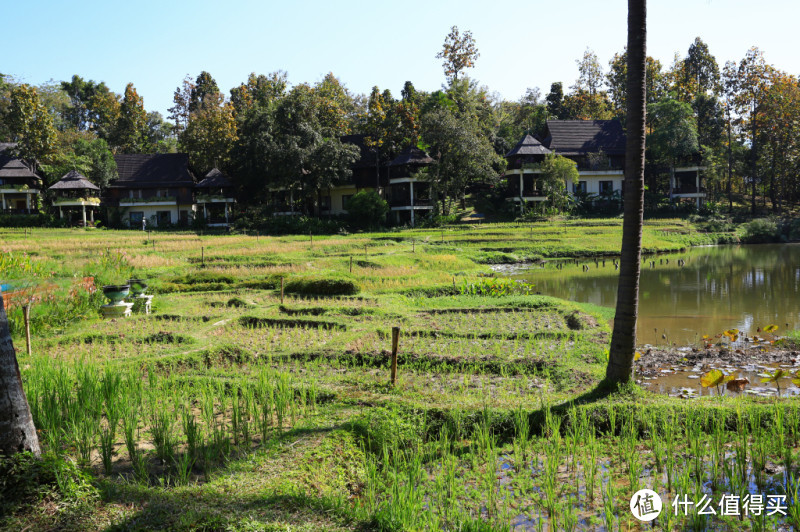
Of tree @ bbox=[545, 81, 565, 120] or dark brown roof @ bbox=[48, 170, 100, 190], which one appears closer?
dark brown roof @ bbox=[48, 170, 100, 190]

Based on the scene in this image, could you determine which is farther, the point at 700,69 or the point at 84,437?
the point at 700,69

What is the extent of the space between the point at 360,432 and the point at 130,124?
63512 millimetres

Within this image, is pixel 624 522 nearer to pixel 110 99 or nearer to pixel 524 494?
pixel 524 494

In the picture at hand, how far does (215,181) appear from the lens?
48844 mm

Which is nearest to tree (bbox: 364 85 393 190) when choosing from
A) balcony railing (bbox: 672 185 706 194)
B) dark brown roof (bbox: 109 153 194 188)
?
dark brown roof (bbox: 109 153 194 188)

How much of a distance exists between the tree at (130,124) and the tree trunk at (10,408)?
6180 cm

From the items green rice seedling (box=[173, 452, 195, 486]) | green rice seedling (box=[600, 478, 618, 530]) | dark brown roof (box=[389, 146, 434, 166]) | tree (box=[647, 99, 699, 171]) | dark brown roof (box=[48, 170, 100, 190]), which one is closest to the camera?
green rice seedling (box=[600, 478, 618, 530])

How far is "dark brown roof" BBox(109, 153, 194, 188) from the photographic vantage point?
5209 cm

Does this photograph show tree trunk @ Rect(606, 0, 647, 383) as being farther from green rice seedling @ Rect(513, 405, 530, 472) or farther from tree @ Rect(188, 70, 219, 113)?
tree @ Rect(188, 70, 219, 113)

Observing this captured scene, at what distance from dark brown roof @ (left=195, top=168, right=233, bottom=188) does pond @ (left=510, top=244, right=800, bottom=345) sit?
30.2 m

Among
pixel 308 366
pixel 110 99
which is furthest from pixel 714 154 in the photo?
pixel 110 99

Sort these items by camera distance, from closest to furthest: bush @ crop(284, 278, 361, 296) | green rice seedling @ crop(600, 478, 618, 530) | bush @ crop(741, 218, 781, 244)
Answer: green rice seedling @ crop(600, 478, 618, 530)
bush @ crop(284, 278, 361, 296)
bush @ crop(741, 218, 781, 244)

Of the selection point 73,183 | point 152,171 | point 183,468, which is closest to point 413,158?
point 152,171

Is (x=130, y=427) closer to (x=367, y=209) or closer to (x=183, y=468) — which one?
(x=183, y=468)
